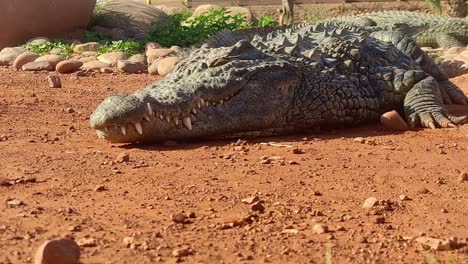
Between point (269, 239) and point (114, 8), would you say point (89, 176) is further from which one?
point (114, 8)

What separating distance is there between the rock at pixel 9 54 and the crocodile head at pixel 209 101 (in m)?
5.43

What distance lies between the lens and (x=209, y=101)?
6.07 meters

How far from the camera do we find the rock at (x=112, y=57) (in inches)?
439

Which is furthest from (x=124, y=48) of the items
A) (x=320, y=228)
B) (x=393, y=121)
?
(x=320, y=228)

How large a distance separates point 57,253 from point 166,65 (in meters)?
6.99

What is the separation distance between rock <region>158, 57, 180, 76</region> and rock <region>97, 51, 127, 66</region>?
102 centimetres

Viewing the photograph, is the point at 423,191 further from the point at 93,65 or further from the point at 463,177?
the point at 93,65

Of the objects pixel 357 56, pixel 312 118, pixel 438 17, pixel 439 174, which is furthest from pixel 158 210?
pixel 438 17

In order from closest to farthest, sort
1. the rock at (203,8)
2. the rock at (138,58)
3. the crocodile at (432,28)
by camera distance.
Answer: the rock at (138,58)
the crocodile at (432,28)
the rock at (203,8)

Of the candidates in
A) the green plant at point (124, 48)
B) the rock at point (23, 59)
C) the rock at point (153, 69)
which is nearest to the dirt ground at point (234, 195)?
the rock at point (153, 69)

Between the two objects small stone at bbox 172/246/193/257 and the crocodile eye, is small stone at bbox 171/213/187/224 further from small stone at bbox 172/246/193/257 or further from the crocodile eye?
the crocodile eye

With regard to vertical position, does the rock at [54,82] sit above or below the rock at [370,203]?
below

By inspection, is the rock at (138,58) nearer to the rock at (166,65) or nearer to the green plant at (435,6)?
the rock at (166,65)

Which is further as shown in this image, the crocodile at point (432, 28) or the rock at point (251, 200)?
the crocodile at point (432, 28)
